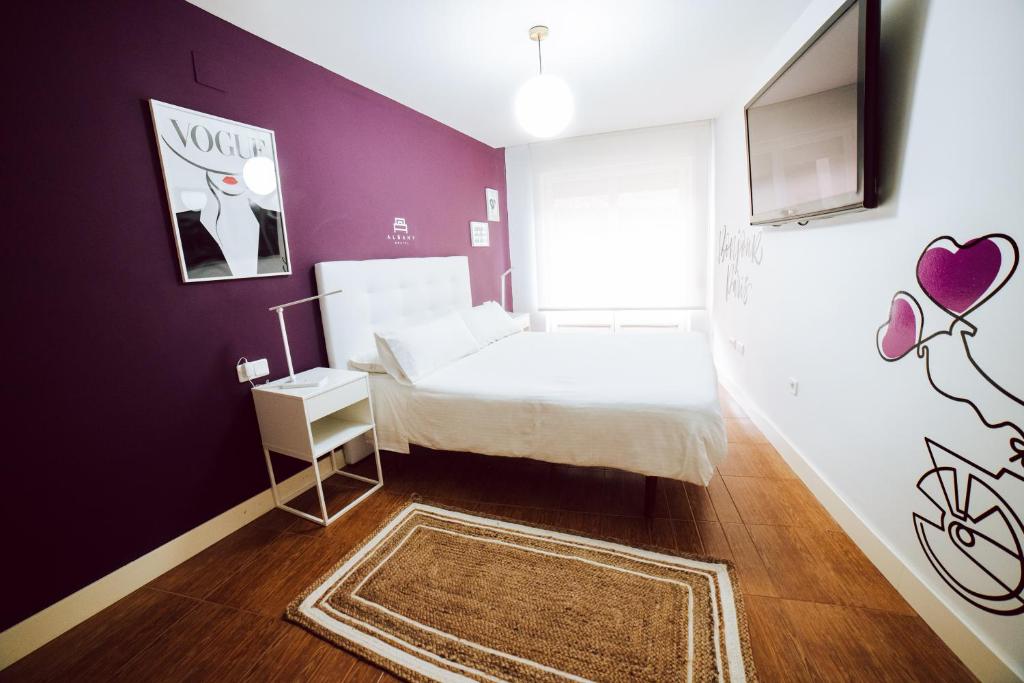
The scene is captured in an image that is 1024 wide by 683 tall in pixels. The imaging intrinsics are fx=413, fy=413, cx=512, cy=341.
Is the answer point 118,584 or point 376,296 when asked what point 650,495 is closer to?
point 376,296

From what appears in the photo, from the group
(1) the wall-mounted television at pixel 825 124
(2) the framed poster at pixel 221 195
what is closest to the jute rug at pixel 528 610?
(2) the framed poster at pixel 221 195

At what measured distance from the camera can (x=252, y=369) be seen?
2.14 meters

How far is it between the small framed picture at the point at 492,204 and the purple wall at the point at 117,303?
2.36 m

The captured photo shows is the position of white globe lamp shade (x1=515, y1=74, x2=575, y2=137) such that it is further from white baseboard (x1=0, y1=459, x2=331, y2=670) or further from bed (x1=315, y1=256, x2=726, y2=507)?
white baseboard (x1=0, y1=459, x2=331, y2=670)

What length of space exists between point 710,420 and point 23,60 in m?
2.93

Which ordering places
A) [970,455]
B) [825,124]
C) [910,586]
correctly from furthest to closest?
[825,124], [910,586], [970,455]

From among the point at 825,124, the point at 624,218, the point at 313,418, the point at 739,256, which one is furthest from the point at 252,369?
the point at 624,218

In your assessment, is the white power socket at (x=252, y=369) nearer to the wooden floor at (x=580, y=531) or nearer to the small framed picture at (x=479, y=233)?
the wooden floor at (x=580, y=531)

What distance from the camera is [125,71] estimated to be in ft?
5.59

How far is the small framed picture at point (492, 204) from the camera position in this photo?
4.64 meters

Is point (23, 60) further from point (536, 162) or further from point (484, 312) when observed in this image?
point (536, 162)

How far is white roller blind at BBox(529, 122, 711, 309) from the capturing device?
4418 millimetres

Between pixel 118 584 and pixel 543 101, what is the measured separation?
2933mm

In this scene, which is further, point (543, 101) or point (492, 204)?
point (492, 204)
